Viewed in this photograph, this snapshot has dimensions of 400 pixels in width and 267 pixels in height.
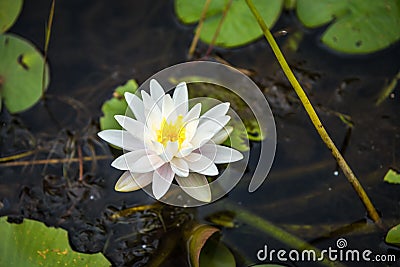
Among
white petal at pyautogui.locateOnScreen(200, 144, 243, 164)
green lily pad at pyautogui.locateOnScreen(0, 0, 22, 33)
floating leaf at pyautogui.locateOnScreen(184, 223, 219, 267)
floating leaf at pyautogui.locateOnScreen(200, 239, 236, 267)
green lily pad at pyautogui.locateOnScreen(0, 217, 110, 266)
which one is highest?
green lily pad at pyautogui.locateOnScreen(0, 0, 22, 33)

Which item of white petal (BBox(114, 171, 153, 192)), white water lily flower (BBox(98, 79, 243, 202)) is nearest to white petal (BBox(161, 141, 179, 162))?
white water lily flower (BBox(98, 79, 243, 202))

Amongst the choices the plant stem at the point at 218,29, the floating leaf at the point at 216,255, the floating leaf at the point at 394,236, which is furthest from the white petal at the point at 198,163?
the plant stem at the point at 218,29

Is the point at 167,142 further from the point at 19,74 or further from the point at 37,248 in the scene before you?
the point at 19,74

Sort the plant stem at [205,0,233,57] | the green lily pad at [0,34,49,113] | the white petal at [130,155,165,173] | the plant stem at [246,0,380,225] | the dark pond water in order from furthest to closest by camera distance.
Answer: the plant stem at [205,0,233,57], the green lily pad at [0,34,49,113], the dark pond water, the white petal at [130,155,165,173], the plant stem at [246,0,380,225]

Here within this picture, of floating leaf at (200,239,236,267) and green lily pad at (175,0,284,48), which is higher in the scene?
green lily pad at (175,0,284,48)

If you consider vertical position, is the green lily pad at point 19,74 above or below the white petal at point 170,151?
above

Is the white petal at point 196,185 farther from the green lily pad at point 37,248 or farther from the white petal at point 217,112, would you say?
the green lily pad at point 37,248

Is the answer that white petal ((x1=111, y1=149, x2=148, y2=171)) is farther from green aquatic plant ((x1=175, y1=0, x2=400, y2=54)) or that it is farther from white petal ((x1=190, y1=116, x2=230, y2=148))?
green aquatic plant ((x1=175, y1=0, x2=400, y2=54))
